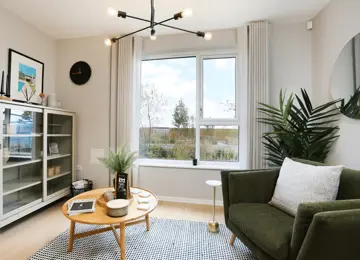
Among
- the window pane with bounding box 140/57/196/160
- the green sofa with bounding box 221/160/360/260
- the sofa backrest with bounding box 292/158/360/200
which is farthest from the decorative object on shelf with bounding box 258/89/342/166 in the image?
the window pane with bounding box 140/57/196/160

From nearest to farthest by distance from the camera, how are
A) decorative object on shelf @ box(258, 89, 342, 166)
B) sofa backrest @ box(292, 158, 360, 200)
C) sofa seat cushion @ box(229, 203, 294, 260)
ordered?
sofa seat cushion @ box(229, 203, 294, 260)
sofa backrest @ box(292, 158, 360, 200)
decorative object on shelf @ box(258, 89, 342, 166)

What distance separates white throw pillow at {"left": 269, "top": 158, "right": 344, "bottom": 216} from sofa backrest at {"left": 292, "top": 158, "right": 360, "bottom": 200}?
0.10 meters

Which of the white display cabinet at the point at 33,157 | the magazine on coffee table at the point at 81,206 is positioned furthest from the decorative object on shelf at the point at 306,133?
the white display cabinet at the point at 33,157

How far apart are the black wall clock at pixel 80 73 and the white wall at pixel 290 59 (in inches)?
109

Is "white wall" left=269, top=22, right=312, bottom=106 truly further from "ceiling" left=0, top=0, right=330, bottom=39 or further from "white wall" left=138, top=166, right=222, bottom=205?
"white wall" left=138, top=166, right=222, bottom=205

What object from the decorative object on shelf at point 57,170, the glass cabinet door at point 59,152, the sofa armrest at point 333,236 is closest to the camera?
the sofa armrest at point 333,236

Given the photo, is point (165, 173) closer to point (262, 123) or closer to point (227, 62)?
point (262, 123)

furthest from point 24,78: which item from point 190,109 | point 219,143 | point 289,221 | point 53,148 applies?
point 289,221

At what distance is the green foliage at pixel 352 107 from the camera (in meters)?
1.82

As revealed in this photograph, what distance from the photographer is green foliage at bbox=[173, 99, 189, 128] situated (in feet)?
10.3

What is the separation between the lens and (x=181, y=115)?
3.17m

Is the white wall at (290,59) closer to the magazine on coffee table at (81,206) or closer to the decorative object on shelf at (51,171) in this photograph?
the magazine on coffee table at (81,206)

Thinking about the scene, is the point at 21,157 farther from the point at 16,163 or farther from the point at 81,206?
the point at 81,206

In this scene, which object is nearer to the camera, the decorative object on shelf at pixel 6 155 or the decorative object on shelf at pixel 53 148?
the decorative object on shelf at pixel 6 155
